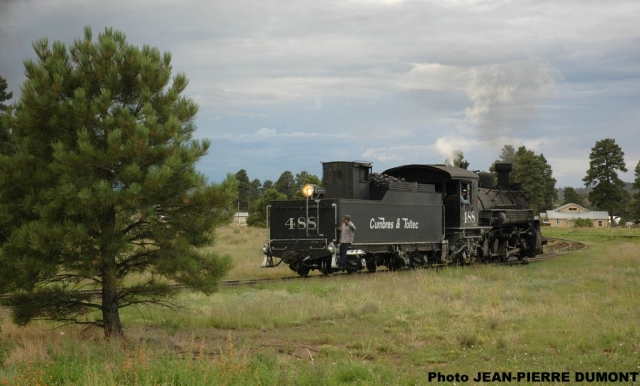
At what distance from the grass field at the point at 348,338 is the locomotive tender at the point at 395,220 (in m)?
2.98

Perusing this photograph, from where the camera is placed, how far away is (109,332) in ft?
35.1

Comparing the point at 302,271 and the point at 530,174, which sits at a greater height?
the point at 530,174

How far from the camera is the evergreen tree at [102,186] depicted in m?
9.63

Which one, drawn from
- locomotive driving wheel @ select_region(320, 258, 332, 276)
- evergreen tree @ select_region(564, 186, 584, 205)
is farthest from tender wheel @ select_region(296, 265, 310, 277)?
evergreen tree @ select_region(564, 186, 584, 205)

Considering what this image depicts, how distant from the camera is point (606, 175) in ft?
291

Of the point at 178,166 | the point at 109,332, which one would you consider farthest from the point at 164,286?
the point at 178,166

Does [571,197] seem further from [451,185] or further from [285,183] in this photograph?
[451,185]

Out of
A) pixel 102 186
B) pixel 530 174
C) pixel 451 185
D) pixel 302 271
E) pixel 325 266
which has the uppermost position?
pixel 530 174

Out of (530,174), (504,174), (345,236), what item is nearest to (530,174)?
(530,174)

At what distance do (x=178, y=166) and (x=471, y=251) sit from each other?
1767 cm

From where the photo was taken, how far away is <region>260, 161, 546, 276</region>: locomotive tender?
20.3 metres

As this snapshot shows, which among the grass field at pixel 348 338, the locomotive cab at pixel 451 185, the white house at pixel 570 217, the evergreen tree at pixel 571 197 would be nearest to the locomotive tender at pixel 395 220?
the locomotive cab at pixel 451 185

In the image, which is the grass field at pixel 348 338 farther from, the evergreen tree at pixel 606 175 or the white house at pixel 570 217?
the white house at pixel 570 217

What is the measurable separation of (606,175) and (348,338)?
86.2 m
